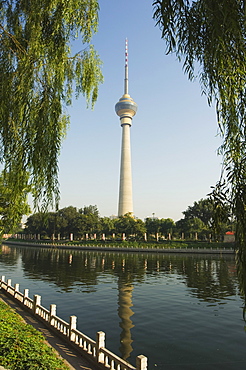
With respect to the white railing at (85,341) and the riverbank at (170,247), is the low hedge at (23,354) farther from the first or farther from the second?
the riverbank at (170,247)

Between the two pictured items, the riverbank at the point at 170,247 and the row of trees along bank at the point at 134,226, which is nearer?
the riverbank at the point at 170,247

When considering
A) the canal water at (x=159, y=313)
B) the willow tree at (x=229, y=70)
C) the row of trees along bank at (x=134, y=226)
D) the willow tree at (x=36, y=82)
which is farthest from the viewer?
the row of trees along bank at (x=134, y=226)

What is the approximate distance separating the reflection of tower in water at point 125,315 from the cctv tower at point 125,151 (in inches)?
4359

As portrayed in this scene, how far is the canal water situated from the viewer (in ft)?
37.4

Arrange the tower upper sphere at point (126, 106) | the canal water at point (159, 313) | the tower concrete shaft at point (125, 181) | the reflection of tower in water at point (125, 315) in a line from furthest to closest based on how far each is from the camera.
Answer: the tower upper sphere at point (126, 106), the tower concrete shaft at point (125, 181), the reflection of tower in water at point (125, 315), the canal water at point (159, 313)

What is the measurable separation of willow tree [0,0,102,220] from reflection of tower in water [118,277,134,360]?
8.47m

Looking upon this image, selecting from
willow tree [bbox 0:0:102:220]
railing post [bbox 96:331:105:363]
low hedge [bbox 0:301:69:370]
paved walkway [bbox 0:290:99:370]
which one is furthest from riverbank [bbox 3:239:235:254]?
willow tree [bbox 0:0:102:220]

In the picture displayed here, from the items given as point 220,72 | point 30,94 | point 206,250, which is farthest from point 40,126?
point 206,250

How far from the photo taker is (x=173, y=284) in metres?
26.9

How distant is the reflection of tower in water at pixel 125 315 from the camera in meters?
11.9

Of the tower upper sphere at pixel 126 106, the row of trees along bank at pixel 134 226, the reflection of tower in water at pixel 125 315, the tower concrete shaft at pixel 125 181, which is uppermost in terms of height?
the tower upper sphere at pixel 126 106

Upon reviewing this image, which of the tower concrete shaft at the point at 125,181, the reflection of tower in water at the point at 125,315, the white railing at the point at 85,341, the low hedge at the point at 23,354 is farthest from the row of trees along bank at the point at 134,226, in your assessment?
the low hedge at the point at 23,354

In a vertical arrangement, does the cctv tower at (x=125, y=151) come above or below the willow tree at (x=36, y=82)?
above

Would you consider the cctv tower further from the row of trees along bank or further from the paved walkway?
the paved walkway
